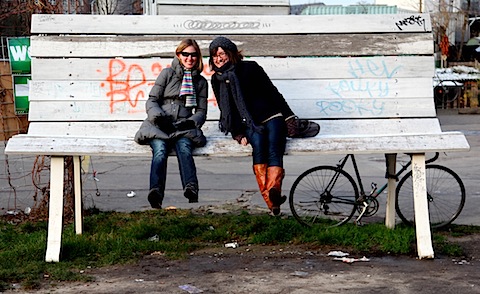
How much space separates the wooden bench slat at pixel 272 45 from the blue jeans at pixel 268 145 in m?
1.06

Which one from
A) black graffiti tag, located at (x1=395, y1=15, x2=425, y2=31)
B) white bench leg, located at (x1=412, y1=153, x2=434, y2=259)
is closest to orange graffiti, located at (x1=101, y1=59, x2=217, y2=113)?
black graffiti tag, located at (x1=395, y1=15, x2=425, y2=31)

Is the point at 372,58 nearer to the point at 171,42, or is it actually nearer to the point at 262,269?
the point at 171,42

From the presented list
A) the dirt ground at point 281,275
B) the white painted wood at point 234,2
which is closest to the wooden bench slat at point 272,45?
the dirt ground at point 281,275

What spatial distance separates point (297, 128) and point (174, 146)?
3.27 ft

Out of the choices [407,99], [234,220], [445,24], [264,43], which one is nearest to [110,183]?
[234,220]

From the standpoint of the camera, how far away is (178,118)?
648 cm

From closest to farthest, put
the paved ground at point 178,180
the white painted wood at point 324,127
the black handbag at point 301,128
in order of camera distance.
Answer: the black handbag at point 301,128, the white painted wood at point 324,127, the paved ground at point 178,180

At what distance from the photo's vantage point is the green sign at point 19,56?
57.1 feet

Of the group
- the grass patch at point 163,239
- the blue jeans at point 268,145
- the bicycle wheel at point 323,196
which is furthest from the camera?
the bicycle wheel at point 323,196

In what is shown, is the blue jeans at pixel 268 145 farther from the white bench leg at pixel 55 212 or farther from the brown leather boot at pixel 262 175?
the white bench leg at pixel 55 212

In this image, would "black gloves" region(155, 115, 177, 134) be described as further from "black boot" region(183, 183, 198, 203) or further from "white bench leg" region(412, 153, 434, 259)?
"white bench leg" region(412, 153, 434, 259)

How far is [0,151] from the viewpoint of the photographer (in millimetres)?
15188

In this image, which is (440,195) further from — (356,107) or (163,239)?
(163,239)

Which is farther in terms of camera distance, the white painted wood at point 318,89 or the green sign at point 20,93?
the green sign at point 20,93
